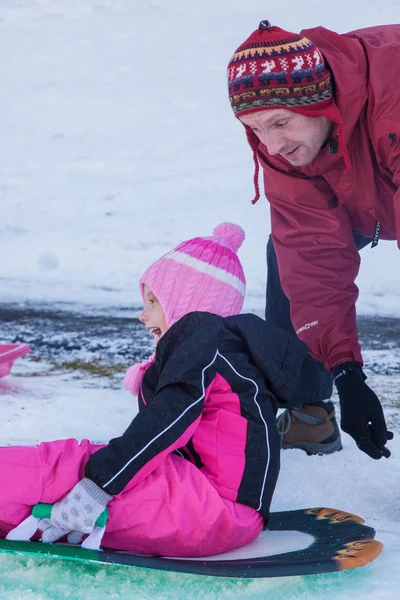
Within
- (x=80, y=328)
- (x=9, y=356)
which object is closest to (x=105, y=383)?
(x=9, y=356)

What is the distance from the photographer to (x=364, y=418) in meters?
2.28

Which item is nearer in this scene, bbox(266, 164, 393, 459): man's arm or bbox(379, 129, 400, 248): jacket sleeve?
bbox(379, 129, 400, 248): jacket sleeve

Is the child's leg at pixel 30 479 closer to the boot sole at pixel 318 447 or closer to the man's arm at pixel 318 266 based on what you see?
the man's arm at pixel 318 266

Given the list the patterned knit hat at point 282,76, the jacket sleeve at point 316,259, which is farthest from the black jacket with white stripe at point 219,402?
the patterned knit hat at point 282,76

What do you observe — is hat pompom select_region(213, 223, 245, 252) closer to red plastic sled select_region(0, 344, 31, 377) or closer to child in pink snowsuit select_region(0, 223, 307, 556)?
child in pink snowsuit select_region(0, 223, 307, 556)

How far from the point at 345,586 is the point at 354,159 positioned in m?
1.19

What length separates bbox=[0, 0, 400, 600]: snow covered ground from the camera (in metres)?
1.90

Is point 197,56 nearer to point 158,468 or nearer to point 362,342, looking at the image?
point 362,342

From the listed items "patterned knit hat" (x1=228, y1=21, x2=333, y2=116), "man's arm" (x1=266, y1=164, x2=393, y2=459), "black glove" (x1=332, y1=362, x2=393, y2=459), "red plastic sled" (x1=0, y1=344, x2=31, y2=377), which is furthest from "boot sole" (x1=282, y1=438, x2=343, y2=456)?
"red plastic sled" (x1=0, y1=344, x2=31, y2=377)

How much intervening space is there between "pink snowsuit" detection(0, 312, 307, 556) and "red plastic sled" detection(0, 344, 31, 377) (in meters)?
1.56

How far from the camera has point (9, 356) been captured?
140 inches

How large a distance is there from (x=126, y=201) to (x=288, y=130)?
19.8 feet

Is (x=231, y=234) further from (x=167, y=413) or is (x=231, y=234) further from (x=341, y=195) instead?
(x=167, y=413)

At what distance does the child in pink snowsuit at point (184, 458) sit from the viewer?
70.6 inches
